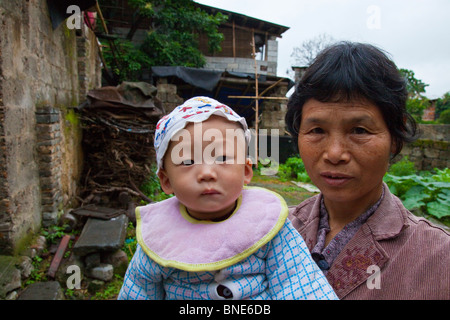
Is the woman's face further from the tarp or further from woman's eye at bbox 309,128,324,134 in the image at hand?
the tarp

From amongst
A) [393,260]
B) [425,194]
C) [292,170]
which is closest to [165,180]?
[393,260]

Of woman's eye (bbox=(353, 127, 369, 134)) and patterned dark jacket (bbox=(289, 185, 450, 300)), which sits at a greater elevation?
woman's eye (bbox=(353, 127, 369, 134))

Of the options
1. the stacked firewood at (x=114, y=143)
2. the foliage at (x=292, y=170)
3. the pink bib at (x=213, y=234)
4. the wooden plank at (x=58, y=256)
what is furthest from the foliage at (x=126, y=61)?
the pink bib at (x=213, y=234)

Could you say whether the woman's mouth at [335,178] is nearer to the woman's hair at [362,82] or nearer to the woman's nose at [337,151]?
the woman's nose at [337,151]

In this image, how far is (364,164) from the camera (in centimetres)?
118

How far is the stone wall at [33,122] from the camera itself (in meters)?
3.50

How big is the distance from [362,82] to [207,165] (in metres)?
0.66

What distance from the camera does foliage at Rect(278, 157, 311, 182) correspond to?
31.9 feet

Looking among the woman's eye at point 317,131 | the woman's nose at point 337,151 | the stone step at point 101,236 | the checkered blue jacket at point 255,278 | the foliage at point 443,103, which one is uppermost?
the foliage at point 443,103

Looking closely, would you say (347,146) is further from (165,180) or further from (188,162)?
(165,180)

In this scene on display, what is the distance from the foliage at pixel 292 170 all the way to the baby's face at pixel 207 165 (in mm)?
8443

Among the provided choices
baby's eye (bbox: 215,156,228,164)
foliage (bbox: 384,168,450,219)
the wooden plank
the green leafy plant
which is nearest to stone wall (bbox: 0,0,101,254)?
the wooden plank

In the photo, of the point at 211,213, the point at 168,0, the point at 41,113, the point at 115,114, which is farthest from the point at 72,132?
the point at 168,0

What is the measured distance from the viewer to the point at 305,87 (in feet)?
4.35
